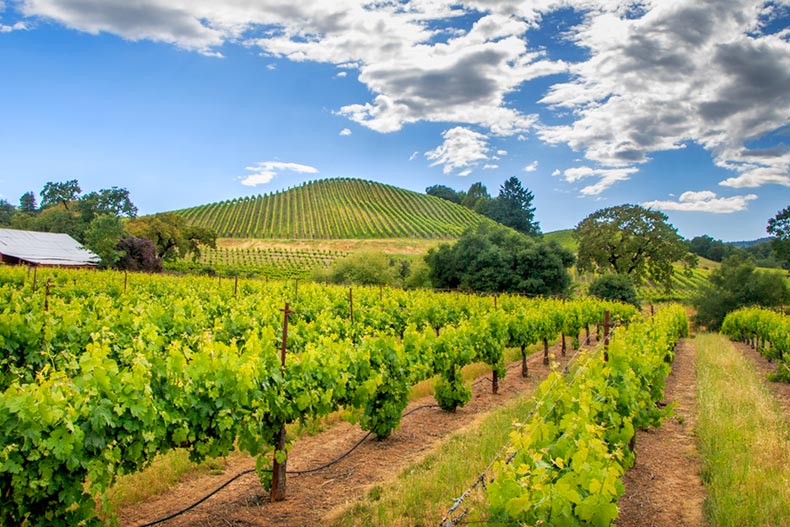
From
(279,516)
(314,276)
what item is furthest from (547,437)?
(314,276)

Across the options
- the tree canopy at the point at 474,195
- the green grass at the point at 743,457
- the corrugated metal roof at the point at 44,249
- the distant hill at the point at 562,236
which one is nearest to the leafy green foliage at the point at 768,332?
the green grass at the point at 743,457

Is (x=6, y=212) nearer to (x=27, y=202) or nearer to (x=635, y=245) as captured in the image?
(x=27, y=202)

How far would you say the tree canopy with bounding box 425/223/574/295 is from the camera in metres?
36.4

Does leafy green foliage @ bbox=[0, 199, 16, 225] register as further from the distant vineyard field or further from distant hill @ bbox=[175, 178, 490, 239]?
the distant vineyard field

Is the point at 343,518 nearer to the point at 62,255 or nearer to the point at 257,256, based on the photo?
the point at 62,255

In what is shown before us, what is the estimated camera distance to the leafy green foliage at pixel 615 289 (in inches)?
1458

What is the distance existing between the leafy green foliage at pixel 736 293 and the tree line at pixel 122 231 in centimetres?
4430

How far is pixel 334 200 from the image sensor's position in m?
97.6

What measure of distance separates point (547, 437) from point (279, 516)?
9.92 ft

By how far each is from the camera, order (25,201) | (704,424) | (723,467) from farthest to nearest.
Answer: (25,201), (704,424), (723,467)

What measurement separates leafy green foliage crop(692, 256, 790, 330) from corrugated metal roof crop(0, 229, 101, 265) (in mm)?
50103

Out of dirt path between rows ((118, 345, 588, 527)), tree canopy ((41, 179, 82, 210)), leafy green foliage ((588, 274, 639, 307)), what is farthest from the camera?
tree canopy ((41, 179, 82, 210))

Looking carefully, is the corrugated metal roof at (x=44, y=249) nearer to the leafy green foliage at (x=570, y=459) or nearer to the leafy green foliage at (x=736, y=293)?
the leafy green foliage at (x=570, y=459)

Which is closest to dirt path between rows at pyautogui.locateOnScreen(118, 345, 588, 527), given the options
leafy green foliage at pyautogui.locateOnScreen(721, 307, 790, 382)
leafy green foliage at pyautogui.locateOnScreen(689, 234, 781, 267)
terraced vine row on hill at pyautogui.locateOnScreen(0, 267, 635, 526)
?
terraced vine row on hill at pyautogui.locateOnScreen(0, 267, 635, 526)
